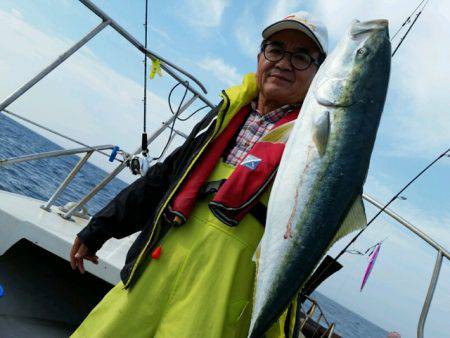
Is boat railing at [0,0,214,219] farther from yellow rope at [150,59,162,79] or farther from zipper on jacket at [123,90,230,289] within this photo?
zipper on jacket at [123,90,230,289]

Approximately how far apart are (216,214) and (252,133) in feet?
1.88

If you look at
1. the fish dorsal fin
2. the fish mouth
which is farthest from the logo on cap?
the fish mouth

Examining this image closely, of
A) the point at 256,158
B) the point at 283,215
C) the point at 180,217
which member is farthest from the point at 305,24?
the point at 180,217

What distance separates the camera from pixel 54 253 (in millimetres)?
4141

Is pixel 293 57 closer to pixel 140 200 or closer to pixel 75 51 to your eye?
pixel 140 200

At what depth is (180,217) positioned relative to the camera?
2248mm

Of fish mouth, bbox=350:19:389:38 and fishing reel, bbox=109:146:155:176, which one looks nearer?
fish mouth, bbox=350:19:389:38

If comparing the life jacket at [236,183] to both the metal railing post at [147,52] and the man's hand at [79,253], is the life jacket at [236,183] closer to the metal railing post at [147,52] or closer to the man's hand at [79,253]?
the man's hand at [79,253]

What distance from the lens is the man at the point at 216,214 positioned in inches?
83.4

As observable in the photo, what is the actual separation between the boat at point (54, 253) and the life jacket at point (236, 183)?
5.94 ft

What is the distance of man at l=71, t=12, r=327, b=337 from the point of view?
2.12m

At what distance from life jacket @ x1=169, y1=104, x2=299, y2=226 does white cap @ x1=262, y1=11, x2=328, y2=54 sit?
42cm

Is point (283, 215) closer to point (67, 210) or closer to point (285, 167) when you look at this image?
point (285, 167)

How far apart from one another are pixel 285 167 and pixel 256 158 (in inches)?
12.0
